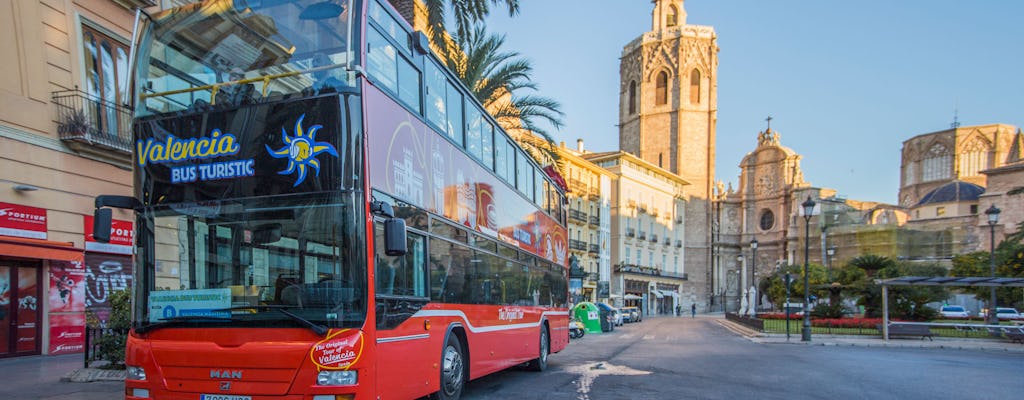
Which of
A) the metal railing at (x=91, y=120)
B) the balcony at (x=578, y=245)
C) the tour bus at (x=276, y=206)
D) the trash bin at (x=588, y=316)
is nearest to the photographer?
the tour bus at (x=276, y=206)

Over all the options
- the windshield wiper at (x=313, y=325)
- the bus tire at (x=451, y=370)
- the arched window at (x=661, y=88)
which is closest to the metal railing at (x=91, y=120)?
the bus tire at (x=451, y=370)

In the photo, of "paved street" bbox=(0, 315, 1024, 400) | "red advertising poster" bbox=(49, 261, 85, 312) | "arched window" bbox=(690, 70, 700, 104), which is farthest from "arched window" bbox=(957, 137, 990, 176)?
"red advertising poster" bbox=(49, 261, 85, 312)

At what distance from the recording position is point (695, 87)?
8400cm

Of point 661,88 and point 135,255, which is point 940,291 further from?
point 661,88

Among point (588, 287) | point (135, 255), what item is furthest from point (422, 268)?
point (588, 287)

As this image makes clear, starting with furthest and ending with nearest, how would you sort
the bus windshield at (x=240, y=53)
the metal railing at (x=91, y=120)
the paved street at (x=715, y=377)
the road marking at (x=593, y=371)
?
1. the metal railing at (x=91, y=120)
2. the road marking at (x=593, y=371)
3. the paved street at (x=715, y=377)
4. the bus windshield at (x=240, y=53)

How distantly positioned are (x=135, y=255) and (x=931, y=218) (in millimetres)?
78350

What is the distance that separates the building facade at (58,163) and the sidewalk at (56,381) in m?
1.43

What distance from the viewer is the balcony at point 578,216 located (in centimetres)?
5841

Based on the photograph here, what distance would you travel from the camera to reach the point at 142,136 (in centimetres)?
635

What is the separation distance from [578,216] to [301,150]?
54668 mm

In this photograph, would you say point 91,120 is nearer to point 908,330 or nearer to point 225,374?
point 225,374

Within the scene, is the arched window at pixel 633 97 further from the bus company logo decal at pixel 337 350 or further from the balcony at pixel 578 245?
the bus company logo decal at pixel 337 350

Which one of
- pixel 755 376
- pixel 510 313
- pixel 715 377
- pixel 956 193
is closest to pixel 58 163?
pixel 510 313
